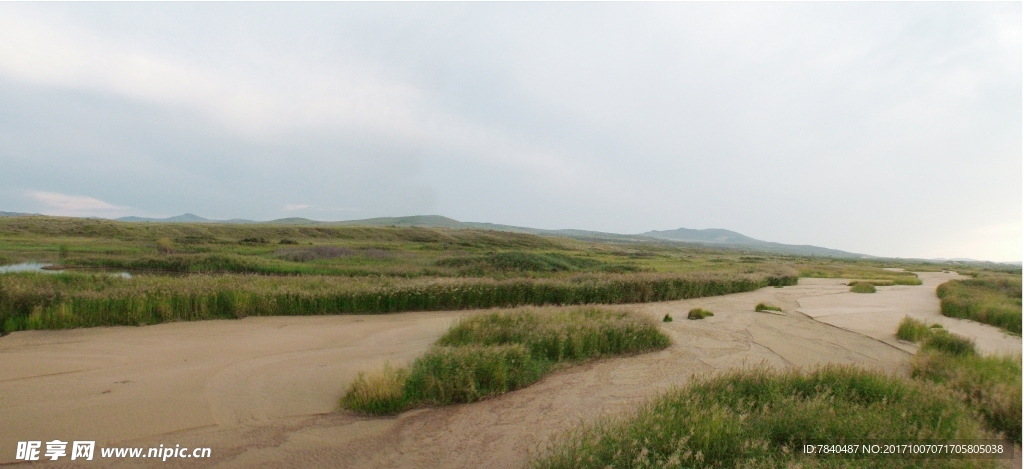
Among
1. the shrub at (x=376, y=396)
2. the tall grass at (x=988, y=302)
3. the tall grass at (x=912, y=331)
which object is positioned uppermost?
the tall grass at (x=988, y=302)

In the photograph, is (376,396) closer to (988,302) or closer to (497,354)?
(497,354)

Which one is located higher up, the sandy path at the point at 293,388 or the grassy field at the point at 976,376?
the grassy field at the point at 976,376

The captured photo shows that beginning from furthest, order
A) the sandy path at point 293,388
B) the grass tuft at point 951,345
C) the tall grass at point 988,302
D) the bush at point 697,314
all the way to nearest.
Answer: the bush at point 697,314, the tall grass at point 988,302, the grass tuft at point 951,345, the sandy path at point 293,388

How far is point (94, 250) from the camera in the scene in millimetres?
31172

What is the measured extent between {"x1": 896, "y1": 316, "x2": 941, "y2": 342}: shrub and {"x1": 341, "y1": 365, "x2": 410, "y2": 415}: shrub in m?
12.9

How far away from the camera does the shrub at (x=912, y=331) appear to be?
40.0 feet

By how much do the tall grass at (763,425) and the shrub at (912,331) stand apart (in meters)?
7.21

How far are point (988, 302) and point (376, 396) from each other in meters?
21.4

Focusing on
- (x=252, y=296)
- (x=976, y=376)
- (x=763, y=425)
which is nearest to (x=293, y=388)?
(x=763, y=425)

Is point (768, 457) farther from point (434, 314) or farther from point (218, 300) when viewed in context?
point (218, 300)

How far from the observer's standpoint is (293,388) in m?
7.29

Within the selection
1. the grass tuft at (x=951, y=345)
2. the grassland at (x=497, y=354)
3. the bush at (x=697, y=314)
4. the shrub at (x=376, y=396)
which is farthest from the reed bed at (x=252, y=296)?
the grass tuft at (x=951, y=345)

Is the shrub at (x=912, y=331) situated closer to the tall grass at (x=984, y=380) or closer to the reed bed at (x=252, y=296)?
the tall grass at (x=984, y=380)

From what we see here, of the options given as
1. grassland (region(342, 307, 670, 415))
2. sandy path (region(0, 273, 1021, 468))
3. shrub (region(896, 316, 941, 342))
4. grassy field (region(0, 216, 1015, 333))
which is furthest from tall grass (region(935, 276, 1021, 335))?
grassland (region(342, 307, 670, 415))
